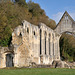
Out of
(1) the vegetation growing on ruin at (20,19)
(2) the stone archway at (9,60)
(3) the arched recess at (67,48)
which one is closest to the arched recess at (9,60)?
(2) the stone archway at (9,60)

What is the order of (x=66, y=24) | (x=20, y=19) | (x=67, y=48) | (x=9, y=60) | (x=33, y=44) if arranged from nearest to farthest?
(x=9, y=60) < (x=33, y=44) < (x=20, y=19) < (x=66, y=24) < (x=67, y=48)

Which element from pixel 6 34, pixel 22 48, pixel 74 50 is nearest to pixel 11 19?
pixel 6 34

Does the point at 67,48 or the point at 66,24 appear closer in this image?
the point at 66,24

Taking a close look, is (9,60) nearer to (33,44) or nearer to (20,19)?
(33,44)

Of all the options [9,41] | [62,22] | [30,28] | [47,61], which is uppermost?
[62,22]

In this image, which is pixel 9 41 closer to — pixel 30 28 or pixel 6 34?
pixel 6 34

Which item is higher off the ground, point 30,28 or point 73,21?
point 73,21

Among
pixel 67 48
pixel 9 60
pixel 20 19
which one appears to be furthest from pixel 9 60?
pixel 67 48

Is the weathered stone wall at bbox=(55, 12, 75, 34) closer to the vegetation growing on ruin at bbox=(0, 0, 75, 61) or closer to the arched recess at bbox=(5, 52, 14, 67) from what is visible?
the vegetation growing on ruin at bbox=(0, 0, 75, 61)

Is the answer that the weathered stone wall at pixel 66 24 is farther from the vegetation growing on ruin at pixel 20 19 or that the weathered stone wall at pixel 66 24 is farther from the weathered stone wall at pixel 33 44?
the vegetation growing on ruin at pixel 20 19

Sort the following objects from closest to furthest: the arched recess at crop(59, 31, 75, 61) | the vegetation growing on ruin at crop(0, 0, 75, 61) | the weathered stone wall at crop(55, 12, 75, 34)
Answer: the vegetation growing on ruin at crop(0, 0, 75, 61)
the weathered stone wall at crop(55, 12, 75, 34)
the arched recess at crop(59, 31, 75, 61)

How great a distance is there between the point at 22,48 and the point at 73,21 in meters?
18.0

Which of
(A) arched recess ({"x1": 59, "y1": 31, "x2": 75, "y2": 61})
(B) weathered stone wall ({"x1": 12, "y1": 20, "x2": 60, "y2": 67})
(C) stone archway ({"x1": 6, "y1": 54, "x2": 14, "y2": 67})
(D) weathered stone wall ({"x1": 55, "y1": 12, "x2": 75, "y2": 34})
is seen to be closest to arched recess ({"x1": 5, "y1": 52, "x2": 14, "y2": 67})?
(C) stone archway ({"x1": 6, "y1": 54, "x2": 14, "y2": 67})

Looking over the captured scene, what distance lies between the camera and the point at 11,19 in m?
29.3
